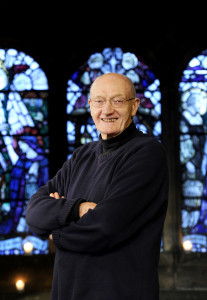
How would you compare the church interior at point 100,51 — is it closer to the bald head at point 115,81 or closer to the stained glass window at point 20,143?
the stained glass window at point 20,143

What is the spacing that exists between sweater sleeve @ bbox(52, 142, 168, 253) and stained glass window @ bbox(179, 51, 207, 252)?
13.1 feet

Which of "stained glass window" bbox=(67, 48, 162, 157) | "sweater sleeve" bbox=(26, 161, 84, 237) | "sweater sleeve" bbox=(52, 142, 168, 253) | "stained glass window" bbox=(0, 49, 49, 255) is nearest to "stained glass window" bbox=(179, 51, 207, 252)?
"stained glass window" bbox=(67, 48, 162, 157)

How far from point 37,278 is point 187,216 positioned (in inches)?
63.1

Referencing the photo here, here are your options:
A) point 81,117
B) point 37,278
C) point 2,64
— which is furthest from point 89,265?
point 2,64

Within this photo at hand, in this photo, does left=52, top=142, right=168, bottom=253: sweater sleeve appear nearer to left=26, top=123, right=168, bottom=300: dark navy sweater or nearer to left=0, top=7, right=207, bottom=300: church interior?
left=26, top=123, right=168, bottom=300: dark navy sweater

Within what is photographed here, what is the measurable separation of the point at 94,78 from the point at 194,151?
131cm

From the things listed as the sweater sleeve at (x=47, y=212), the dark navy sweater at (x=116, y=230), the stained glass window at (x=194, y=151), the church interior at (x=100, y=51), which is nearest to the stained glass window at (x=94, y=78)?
the church interior at (x=100, y=51)

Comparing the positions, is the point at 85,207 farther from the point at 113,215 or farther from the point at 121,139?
the point at 121,139

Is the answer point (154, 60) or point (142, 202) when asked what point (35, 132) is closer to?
Answer: point (154, 60)

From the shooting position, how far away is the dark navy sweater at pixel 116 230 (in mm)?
1662

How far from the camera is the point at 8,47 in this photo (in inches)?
244

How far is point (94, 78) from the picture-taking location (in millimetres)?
6105

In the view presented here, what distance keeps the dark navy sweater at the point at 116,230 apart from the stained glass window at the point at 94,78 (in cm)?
409

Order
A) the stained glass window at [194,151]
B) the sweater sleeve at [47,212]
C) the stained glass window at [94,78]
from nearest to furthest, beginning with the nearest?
the sweater sleeve at [47,212], the stained glass window at [194,151], the stained glass window at [94,78]
